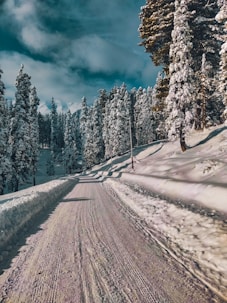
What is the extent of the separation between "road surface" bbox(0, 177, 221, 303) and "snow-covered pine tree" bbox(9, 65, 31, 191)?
35830 millimetres

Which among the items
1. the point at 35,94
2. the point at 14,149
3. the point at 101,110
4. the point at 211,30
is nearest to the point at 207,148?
the point at 211,30

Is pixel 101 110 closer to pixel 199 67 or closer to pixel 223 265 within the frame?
pixel 199 67

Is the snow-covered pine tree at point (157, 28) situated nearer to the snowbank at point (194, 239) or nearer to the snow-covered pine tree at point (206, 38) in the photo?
the snow-covered pine tree at point (206, 38)

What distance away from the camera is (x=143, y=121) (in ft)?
248

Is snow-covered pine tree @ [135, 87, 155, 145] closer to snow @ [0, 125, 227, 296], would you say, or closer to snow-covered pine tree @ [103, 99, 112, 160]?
snow-covered pine tree @ [103, 99, 112, 160]

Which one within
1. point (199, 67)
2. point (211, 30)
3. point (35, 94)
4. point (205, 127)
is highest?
point (35, 94)

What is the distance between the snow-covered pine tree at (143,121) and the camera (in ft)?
247

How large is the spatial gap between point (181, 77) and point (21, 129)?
84.5ft

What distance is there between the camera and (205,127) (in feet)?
104

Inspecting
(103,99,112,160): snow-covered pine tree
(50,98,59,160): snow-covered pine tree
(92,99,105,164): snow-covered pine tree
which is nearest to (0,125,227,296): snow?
(103,99,112,160): snow-covered pine tree

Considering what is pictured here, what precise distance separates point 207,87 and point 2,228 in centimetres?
2702

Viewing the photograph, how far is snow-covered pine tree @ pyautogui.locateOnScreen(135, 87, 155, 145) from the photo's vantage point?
247ft

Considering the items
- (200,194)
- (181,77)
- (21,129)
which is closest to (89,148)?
(21,129)

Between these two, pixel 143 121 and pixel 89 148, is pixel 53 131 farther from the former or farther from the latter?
pixel 143 121
